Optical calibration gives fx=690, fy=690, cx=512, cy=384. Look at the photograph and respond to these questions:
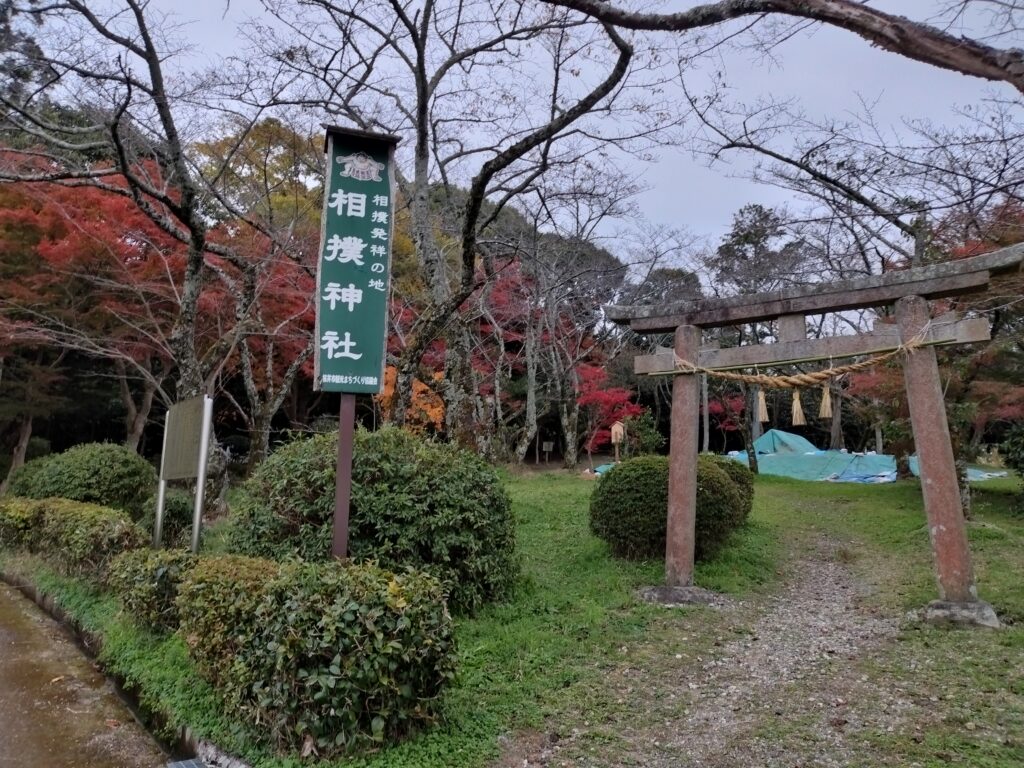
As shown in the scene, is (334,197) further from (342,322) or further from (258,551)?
(258,551)

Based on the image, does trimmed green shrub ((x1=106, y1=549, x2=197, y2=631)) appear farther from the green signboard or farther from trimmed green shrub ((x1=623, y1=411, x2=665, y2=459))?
trimmed green shrub ((x1=623, y1=411, x2=665, y2=459))

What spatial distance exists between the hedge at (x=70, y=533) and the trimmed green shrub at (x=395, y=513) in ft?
7.42

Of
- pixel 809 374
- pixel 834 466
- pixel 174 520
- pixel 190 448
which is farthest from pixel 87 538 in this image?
pixel 834 466

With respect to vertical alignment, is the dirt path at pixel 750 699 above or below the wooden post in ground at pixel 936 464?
below

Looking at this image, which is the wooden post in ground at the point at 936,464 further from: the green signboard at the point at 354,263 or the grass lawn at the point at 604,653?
the green signboard at the point at 354,263

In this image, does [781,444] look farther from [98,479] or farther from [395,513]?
[395,513]

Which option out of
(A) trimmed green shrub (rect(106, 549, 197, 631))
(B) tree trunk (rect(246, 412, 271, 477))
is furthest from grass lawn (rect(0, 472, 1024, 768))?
(B) tree trunk (rect(246, 412, 271, 477))

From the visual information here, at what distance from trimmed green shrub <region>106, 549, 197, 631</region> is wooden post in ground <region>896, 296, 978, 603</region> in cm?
571

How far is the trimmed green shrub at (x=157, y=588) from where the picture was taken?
513cm

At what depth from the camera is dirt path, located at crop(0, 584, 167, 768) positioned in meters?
3.87

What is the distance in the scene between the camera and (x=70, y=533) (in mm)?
7387

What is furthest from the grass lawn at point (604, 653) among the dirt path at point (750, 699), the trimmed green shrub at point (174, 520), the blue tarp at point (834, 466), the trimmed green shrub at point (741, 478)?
the blue tarp at point (834, 466)

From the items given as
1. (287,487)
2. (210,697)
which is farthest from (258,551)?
(210,697)

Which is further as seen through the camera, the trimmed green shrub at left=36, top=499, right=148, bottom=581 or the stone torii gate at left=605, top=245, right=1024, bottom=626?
the trimmed green shrub at left=36, top=499, right=148, bottom=581
